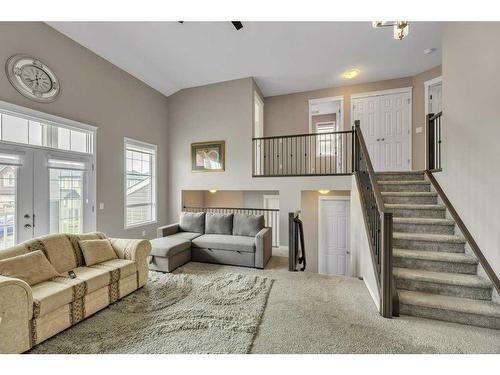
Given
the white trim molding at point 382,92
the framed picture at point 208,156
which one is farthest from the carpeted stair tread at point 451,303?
the white trim molding at point 382,92

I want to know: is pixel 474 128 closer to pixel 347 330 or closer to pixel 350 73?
pixel 347 330

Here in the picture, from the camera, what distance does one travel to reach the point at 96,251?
2.79 meters

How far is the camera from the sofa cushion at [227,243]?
12.5 feet

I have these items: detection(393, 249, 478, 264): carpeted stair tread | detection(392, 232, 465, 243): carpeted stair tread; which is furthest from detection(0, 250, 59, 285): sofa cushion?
detection(392, 232, 465, 243): carpeted stair tread

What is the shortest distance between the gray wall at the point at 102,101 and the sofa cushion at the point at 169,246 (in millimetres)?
1190

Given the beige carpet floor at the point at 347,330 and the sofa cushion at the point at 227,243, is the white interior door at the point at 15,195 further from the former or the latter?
the beige carpet floor at the point at 347,330

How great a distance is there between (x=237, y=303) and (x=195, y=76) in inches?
192

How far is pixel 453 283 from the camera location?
239 centimetres

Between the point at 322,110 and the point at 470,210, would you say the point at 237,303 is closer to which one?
the point at 470,210

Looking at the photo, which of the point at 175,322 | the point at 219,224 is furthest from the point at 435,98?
the point at 175,322

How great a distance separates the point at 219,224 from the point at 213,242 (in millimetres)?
578

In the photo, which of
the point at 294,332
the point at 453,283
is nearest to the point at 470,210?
the point at 453,283

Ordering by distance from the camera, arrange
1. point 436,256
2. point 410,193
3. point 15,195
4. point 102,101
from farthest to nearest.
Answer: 1. point 102,101
2. point 410,193
3. point 15,195
4. point 436,256

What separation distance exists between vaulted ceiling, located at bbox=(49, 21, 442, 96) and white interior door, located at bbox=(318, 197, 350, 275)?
3.07 meters
